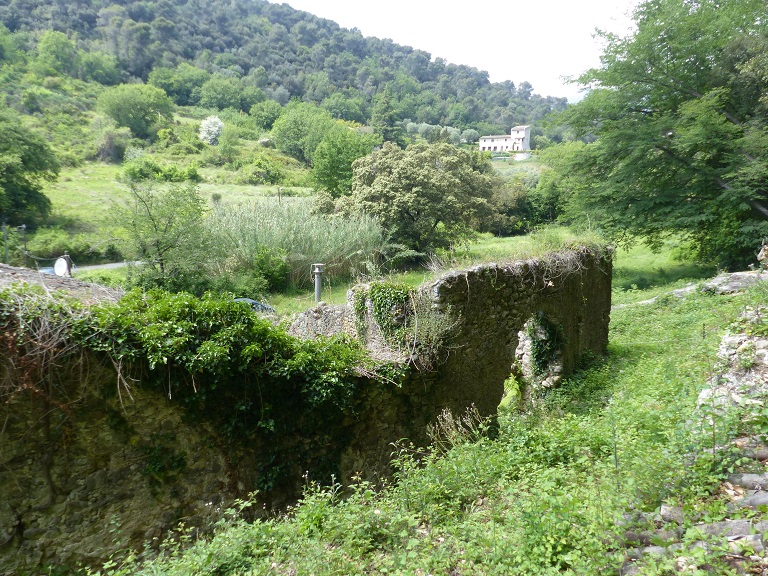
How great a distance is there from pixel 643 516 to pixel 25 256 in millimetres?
28570

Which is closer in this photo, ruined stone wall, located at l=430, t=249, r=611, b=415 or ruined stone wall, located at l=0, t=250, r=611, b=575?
ruined stone wall, located at l=0, t=250, r=611, b=575

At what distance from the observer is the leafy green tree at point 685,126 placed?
700 inches

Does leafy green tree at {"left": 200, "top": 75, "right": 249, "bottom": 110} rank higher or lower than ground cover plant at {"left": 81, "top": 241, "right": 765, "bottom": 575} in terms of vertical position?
higher

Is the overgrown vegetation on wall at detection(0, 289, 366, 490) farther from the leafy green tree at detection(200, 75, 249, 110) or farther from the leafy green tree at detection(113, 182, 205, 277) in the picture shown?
the leafy green tree at detection(200, 75, 249, 110)

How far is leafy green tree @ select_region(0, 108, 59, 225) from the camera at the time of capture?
94.9 feet

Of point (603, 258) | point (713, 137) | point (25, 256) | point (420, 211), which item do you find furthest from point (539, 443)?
point (25, 256)

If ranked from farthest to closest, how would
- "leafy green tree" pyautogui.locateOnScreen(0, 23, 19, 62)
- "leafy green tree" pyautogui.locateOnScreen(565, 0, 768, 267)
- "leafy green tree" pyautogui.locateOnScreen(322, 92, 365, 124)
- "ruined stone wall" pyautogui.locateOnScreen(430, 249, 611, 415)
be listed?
"leafy green tree" pyautogui.locateOnScreen(322, 92, 365, 124) → "leafy green tree" pyautogui.locateOnScreen(0, 23, 19, 62) → "leafy green tree" pyautogui.locateOnScreen(565, 0, 768, 267) → "ruined stone wall" pyautogui.locateOnScreen(430, 249, 611, 415)

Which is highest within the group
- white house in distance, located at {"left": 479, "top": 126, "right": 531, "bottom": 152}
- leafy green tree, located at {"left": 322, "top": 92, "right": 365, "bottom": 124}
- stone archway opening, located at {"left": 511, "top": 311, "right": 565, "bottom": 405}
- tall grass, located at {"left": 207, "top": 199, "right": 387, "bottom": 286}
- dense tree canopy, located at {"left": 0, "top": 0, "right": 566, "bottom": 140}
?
dense tree canopy, located at {"left": 0, "top": 0, "right": 566, "bottom": 140}

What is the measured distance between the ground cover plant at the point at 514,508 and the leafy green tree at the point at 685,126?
16.6m

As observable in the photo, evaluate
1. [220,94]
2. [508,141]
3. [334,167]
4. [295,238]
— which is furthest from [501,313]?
[508,141]

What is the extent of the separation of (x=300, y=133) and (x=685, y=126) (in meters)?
64.2

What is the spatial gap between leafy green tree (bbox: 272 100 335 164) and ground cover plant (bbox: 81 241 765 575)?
69.1 meters

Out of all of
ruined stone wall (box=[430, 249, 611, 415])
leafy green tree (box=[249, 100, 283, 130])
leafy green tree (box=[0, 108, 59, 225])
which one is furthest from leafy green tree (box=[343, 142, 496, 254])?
leafy green tree (box=[249, 100, 283, 130])

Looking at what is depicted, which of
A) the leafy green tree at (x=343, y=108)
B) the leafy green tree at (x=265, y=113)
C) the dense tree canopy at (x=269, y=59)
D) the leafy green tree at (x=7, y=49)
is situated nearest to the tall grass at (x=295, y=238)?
the dense tree canopy at (x=269, y=59)
